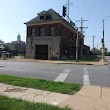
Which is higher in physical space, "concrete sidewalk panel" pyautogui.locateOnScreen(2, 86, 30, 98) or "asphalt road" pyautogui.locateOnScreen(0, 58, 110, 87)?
"asphalt road" pyautogui.locateOnScreen(0, 58, 110, 87)

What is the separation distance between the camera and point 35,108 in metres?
6.39

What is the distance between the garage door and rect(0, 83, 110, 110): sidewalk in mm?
33668

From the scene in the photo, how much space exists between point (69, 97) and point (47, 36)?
3487 cm

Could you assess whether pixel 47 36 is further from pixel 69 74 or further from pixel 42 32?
pixel 69 74

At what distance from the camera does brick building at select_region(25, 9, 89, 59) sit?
41.5m

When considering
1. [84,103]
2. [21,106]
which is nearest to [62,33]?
[84,103]

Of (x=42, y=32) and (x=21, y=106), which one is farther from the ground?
(x=42, y=32)

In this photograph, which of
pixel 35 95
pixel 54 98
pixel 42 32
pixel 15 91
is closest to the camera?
pixel 54 98

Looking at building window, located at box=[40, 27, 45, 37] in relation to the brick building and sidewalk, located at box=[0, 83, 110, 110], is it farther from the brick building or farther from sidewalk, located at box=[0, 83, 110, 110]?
sidewalk, located at box=[0, 83, 110, 110]

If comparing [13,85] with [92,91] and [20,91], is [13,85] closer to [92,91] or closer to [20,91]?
[20,91]

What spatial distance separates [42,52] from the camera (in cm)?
4419

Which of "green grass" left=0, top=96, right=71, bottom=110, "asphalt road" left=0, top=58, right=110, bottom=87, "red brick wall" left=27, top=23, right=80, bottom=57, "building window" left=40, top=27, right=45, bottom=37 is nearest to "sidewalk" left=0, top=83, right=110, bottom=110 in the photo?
"green grass" left=0, top=96, right=71, bottom=110

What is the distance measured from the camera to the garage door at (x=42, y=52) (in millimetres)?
43634

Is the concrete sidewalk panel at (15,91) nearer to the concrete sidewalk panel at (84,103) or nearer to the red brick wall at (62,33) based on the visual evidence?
the concrete sidewalk panel at (84,103)
